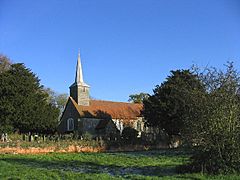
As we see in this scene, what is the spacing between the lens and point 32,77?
45.9 meters

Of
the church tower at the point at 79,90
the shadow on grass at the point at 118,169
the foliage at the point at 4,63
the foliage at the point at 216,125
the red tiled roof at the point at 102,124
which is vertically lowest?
the shadow on grass at the point at 118,169

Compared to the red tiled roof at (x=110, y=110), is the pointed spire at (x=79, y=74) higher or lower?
higher

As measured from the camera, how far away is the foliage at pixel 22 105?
41938mm

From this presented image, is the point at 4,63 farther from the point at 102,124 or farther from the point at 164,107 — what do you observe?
the point at 164,107

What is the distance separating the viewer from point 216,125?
42.7 feet

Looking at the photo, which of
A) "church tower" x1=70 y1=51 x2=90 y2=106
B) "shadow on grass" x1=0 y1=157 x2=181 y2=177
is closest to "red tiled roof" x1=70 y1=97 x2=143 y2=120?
"church tower" x1=70 y1=51 x2=90 y2=106

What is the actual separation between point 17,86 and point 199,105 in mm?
33431

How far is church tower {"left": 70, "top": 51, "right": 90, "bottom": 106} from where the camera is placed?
58.6 metres

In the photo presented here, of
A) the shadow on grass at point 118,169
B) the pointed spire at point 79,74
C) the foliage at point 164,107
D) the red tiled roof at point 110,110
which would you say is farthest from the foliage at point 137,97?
the shadow on grass at point 118,169

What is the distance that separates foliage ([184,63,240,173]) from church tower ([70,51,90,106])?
4557cm

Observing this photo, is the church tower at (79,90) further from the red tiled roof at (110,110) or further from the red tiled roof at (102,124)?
the red tiled roof at (102,124)

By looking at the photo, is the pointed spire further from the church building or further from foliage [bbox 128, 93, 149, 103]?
foliage [bbox 128, 93, 149, 103]

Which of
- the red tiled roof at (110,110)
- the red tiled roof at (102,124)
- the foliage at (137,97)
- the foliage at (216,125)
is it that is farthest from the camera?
the foliage at (137,97)

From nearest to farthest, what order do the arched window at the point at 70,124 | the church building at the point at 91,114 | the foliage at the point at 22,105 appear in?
the foliage at the point at 22,105 < the church building at the point at 91,114 < the arched window at the point at 70,124
